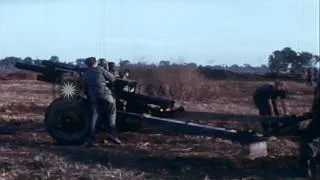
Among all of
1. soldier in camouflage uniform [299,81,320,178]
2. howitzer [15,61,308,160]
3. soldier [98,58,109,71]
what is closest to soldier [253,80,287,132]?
howitzer [15,61,308,160]

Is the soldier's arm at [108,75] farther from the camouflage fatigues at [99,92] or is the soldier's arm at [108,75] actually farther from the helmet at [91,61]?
the helmet at [91,61]

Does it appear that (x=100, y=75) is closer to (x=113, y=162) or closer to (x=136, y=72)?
(x=113, y=162)

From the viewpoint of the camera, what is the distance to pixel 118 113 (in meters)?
18.0

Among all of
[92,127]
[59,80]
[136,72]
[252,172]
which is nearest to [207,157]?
[252,172]

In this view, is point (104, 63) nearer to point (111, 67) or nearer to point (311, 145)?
point (111, 67)

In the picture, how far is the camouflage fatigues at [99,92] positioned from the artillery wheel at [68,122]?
13.0 inches

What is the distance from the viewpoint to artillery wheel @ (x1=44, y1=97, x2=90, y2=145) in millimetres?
17547

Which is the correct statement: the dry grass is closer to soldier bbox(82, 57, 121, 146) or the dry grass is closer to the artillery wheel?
the artillery wheel

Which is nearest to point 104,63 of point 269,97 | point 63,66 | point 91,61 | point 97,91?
point 63,66

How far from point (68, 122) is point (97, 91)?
109cm

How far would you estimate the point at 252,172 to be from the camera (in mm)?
14078

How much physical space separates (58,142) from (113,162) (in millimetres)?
3052

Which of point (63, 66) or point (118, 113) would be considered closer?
point (118, 113)

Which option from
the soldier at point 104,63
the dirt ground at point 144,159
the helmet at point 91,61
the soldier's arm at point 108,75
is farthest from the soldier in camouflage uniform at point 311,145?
the soldier at point 104,63
